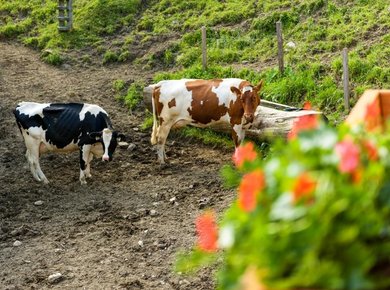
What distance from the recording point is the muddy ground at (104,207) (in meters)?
7.80

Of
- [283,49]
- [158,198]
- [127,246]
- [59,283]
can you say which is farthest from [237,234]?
[283,49]

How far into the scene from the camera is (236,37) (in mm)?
16172

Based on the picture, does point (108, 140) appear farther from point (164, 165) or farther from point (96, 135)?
point (164, 165)

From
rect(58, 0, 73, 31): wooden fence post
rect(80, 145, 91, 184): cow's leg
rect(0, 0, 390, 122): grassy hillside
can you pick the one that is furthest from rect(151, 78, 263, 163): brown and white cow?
rect(58, 0, 73, 31): wooden fence post

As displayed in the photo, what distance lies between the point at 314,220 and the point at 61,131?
A: 9.82m

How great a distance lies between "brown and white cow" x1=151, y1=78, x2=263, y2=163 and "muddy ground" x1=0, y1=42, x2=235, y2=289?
550mm

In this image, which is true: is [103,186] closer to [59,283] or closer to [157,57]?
[59,283]

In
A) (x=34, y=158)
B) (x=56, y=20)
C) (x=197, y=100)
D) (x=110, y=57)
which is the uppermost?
(x=197, y=100)

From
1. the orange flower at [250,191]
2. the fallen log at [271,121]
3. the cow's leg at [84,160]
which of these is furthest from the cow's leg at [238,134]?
the orange flower at [250,191]

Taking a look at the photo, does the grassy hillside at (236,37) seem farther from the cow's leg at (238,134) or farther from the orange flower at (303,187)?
the orange flower at (303,187)

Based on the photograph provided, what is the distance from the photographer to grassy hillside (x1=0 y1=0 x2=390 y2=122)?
12.9 meters

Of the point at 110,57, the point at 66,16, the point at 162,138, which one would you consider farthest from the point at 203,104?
the point at 66,16

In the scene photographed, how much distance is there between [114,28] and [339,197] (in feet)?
55.2

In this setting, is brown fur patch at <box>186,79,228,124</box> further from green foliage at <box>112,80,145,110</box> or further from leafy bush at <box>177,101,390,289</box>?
leafy bush at <box>177,101,390,289</box>
